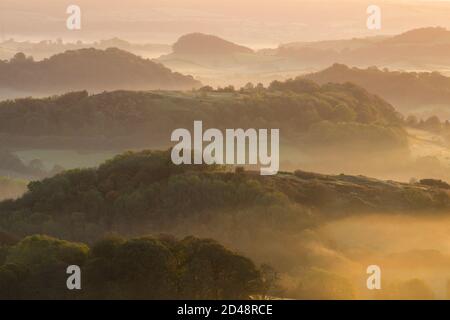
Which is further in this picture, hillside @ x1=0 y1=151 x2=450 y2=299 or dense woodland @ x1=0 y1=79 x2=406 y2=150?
dense woodland @ x1=0 y1=79 x2=406 y2=150

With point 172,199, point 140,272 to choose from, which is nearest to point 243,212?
point 172,199

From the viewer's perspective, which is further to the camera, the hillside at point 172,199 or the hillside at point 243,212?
the hillside at point 172,199

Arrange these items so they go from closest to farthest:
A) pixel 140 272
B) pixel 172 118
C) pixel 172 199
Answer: pixel 140 272, pixel 172 199, pixel 172 118

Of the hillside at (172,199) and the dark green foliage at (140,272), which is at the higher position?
the hillside at (172,199)

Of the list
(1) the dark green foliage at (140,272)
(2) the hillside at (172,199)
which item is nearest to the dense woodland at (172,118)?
(2) the hillside at (172,199)

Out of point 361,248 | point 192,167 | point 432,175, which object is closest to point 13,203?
point 192,167

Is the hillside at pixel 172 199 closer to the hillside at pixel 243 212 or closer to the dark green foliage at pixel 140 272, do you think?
the hillside at pixel 243 212

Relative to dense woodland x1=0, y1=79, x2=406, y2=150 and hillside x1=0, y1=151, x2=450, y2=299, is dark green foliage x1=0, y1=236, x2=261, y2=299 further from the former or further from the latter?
dense woodland x1=0, y1=79, x2=406, y2=150

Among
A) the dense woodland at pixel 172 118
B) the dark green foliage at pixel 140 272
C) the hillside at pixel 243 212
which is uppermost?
the dense woodland at pixel 172 118

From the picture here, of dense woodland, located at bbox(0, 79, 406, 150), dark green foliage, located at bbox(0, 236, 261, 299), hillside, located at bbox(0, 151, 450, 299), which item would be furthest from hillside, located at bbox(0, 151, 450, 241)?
dense woodland, located at bbox(0, 79, 406, 150)

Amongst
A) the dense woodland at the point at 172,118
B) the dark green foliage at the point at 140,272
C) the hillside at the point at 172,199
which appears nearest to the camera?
the dark green foliage at the point at 140,272

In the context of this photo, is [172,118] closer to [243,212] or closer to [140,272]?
[243,212]

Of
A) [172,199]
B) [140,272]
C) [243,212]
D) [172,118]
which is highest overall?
[172,118]
